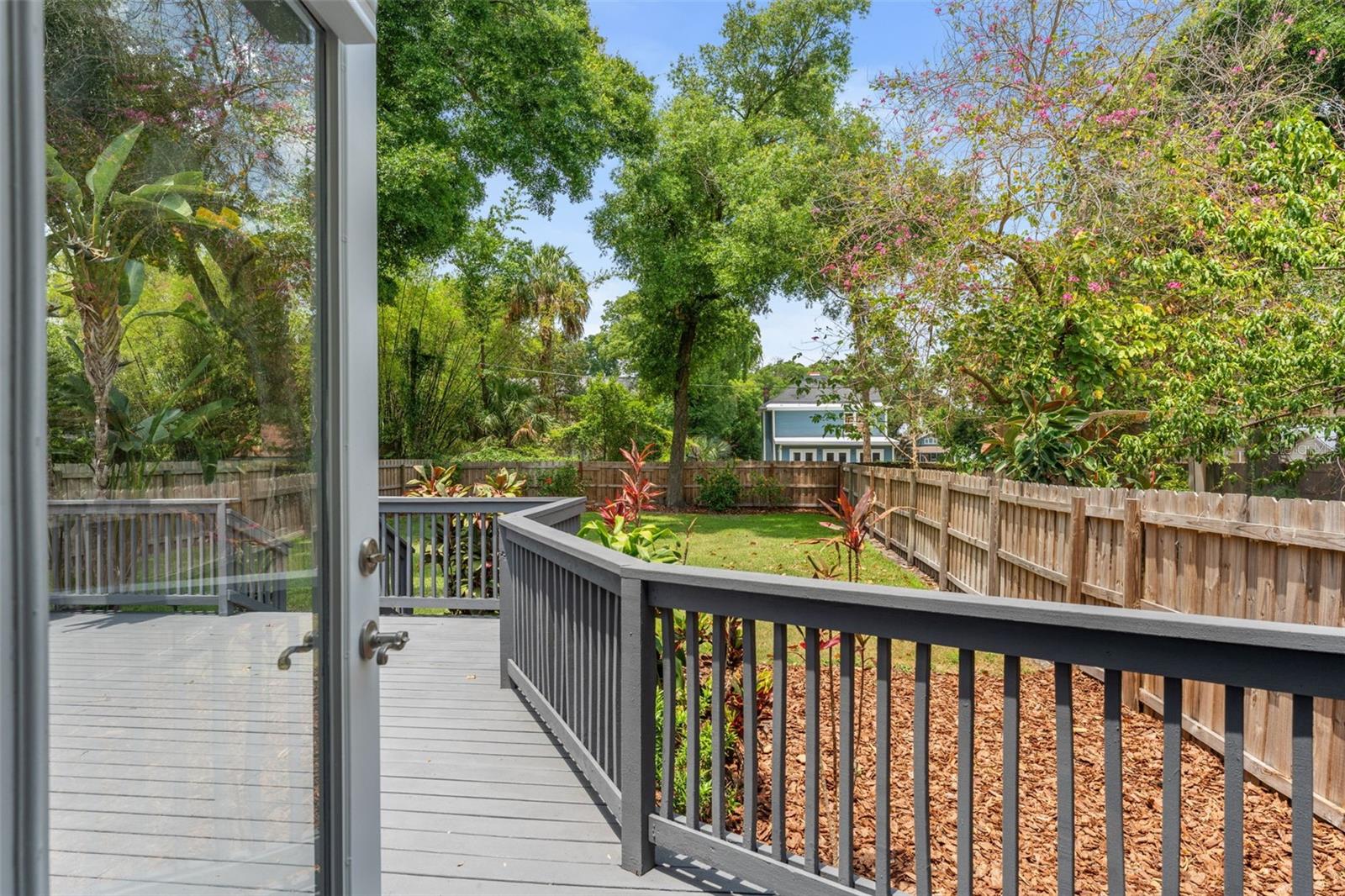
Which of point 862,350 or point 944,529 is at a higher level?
point 862,350

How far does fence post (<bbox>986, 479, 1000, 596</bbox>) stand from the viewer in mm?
6469

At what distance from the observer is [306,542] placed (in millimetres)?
1463

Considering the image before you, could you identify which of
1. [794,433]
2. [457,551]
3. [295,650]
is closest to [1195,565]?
[295,650]

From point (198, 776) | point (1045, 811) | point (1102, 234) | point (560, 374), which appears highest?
point (1102, 234)

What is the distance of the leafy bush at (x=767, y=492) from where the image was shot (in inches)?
661

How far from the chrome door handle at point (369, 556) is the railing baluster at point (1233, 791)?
5.39ft

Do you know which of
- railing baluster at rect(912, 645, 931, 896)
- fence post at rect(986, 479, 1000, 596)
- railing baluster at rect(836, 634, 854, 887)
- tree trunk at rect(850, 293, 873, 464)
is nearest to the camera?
railing baluster at rect(912, 645, 931, 896)

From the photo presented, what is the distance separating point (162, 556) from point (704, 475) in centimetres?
1583

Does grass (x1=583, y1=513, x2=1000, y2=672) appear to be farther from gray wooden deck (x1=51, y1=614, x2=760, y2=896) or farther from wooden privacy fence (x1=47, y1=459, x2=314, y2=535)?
wooden privacy fence (x1=47, y1=459, x2=314, y2=535)

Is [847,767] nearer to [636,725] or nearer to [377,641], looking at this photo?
[636,725]

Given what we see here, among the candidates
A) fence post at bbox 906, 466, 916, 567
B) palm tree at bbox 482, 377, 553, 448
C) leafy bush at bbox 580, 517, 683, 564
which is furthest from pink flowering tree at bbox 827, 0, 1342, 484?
palm tree at bbox 482, 377, 553, 448

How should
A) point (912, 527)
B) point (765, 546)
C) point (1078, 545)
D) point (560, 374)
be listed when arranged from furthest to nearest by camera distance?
point (560, 374) → point (765, 546) → point (912, 527) → point (1078, 545)

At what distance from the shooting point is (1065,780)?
1.67 m

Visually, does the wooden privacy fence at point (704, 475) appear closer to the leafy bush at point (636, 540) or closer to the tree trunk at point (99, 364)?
the leafy bush at point (636, 540)
